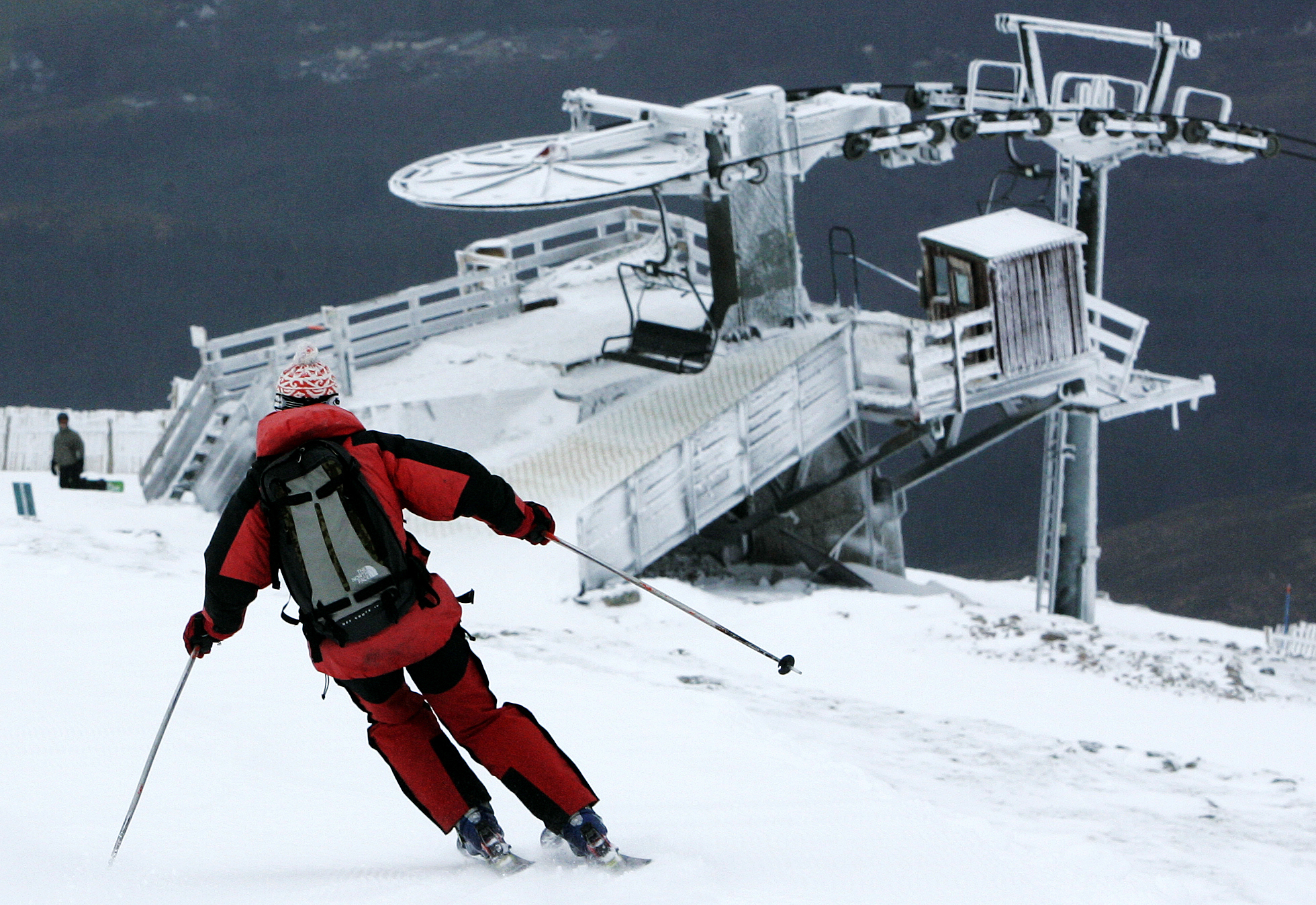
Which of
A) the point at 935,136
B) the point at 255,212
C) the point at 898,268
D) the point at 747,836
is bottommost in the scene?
the point at 898,268

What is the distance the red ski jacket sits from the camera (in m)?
4.79

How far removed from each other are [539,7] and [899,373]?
4598 centimetres

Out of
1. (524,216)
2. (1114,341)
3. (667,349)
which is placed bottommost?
(524,216)

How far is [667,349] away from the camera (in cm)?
1664

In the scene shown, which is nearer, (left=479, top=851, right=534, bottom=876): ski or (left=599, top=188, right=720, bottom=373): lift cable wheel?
(left=479, top=851, right=534, bottom=876): ski

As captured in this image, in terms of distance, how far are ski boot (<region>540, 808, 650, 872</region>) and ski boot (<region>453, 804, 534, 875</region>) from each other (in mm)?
239

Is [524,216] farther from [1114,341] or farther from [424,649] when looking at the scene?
[424,649]

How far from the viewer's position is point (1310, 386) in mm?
42656

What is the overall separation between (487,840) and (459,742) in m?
0.38

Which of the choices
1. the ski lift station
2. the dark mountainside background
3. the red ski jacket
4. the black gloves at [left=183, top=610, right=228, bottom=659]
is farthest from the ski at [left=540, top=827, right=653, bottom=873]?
the dark mountainside background

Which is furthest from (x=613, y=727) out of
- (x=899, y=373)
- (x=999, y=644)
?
(x=899, y=373)

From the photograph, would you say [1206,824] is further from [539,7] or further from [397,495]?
[539,7]

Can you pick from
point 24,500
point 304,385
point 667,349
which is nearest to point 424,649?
point 304,385

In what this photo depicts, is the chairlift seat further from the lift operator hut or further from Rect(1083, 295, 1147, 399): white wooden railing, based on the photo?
Rect(1083, 295, 1147, 399): white wooden railing
